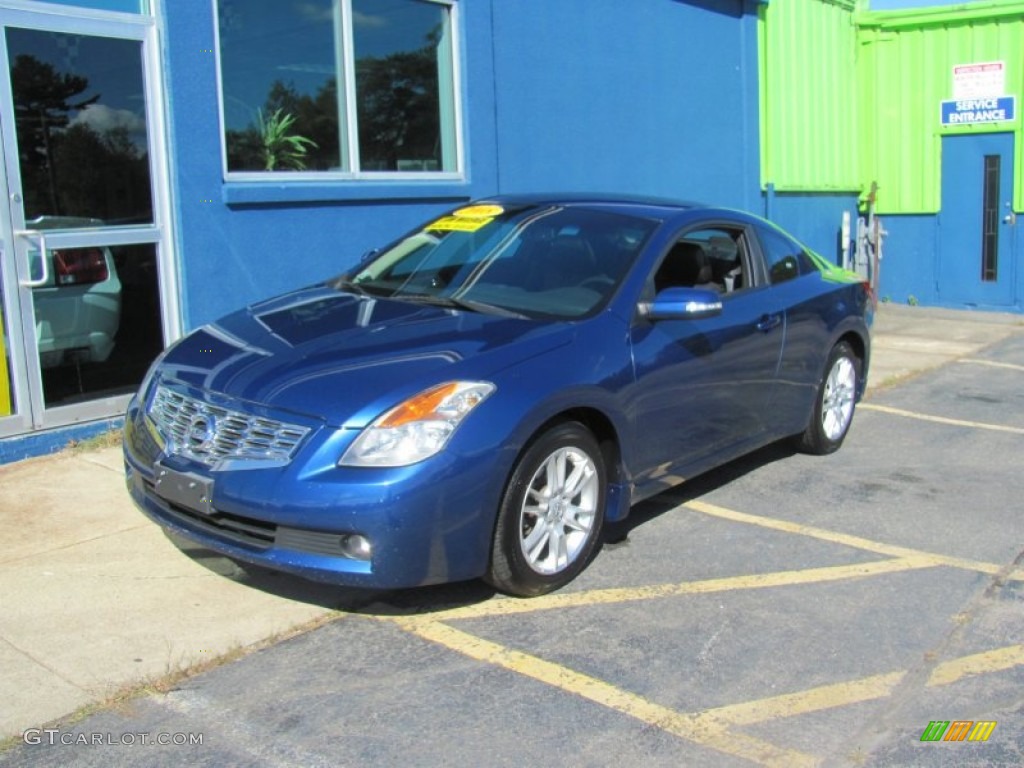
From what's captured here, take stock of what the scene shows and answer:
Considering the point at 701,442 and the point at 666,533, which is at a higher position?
the point at 701,442

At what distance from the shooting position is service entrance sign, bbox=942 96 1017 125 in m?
14.2

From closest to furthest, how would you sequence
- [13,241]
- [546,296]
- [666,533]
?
[546,296] → [666,533] → [13,241]

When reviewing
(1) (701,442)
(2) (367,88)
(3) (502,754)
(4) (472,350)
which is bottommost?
(3) (502,754)

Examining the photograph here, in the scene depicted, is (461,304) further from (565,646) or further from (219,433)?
(565,646)

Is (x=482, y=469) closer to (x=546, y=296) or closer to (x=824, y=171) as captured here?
(x=546, y=296)

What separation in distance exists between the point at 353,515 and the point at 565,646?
981mm

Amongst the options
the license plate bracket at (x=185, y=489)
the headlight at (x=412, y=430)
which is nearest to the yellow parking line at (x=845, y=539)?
the headlight at (x=412, y=430)

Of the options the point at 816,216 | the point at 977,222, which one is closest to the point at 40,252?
the point at 816,216

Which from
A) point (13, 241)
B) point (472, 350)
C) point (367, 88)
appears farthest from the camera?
point (367, 88)

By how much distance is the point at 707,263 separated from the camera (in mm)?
5922

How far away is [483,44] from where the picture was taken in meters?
9.50

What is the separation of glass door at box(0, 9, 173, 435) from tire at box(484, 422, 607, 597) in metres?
3.59

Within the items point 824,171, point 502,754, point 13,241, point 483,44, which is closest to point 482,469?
point 502,754

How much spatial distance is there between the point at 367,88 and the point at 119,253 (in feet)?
9.09
